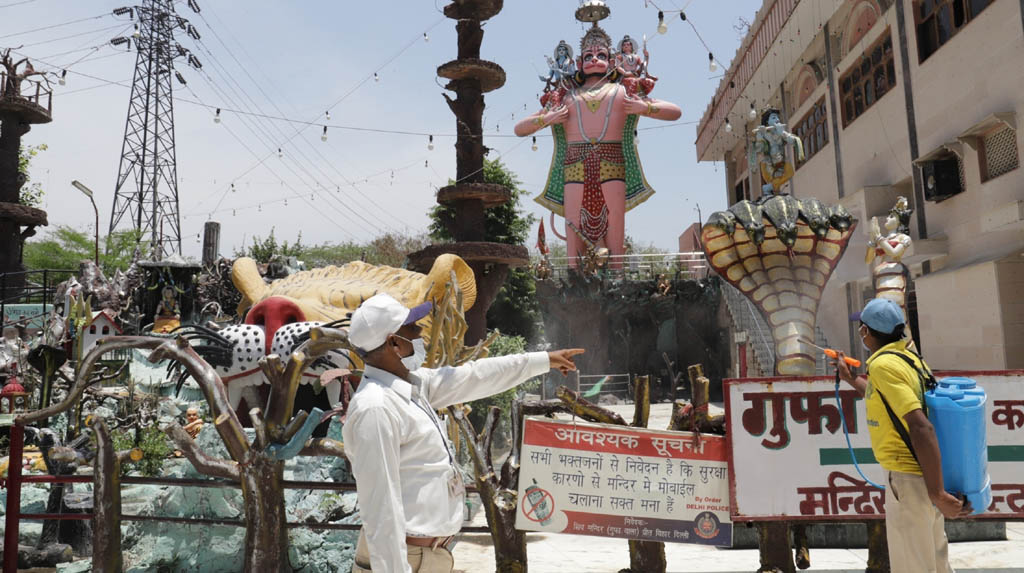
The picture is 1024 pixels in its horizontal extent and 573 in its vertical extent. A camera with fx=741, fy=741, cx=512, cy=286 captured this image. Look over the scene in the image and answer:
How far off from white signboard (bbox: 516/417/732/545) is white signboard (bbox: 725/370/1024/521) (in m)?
0.16

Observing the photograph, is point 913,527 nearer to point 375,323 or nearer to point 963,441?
point 963,441

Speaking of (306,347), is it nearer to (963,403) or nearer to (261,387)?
(261,387)

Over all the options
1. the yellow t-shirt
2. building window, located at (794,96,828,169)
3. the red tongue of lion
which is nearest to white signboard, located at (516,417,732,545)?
the yellow t-shirt

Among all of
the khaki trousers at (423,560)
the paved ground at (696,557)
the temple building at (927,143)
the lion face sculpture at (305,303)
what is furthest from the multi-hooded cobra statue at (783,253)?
the temple building at (927,143)

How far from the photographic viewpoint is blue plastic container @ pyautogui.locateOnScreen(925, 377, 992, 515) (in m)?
3.04

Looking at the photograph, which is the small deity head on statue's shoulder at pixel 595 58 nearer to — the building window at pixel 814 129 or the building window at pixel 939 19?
the building window at pixel 814 129

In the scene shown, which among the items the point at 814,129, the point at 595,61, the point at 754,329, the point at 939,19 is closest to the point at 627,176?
the point at 595,61

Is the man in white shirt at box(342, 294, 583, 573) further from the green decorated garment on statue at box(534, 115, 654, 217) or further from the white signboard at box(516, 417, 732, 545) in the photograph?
the green decorated garment on statue at box(534, 115, 654, 217)

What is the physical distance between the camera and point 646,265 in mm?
23922

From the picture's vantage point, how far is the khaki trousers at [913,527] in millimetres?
3162

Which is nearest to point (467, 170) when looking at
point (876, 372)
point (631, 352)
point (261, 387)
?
point (261, 387)

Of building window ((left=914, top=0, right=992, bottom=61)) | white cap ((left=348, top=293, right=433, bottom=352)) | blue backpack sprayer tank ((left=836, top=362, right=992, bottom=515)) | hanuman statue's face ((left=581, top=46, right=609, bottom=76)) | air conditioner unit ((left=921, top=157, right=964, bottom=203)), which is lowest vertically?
blue backpack sprayer tank ((left=836, top=362, right=992, bottom=515))

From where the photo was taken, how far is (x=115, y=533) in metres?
4.45

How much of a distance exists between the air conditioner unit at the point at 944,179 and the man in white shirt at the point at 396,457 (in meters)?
12.9
